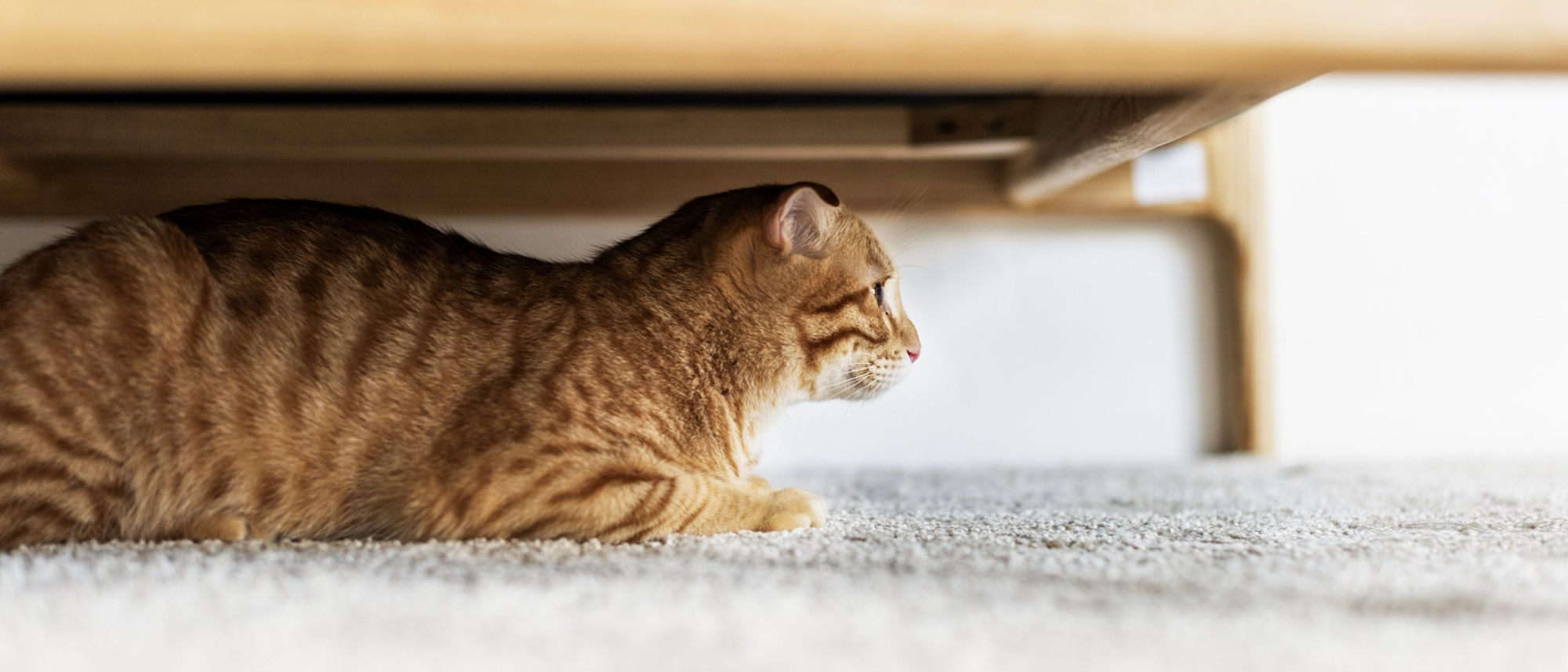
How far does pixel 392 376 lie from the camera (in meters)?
1.30

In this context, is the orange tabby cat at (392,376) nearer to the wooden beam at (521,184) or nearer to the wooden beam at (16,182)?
the wooden beam at (521,184)

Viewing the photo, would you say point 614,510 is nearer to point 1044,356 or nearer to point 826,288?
point 826,288

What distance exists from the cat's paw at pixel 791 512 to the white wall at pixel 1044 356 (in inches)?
36.0

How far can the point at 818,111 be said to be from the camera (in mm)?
1758

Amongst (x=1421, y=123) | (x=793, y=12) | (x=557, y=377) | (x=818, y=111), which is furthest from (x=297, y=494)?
(x=1421, y=123)

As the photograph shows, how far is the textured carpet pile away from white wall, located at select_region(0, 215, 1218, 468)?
926mm

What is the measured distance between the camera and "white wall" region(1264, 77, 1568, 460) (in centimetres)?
237

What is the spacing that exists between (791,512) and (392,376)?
0.46 m

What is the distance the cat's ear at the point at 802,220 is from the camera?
4.51 feet

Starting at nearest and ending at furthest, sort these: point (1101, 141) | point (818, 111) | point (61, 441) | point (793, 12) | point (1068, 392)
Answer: point (793, 12) → point (61, 441) → point (1101, 141) → point (818, 111) → point (1068, 392)

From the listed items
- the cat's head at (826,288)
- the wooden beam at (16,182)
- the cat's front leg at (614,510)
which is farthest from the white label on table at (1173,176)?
the wooden beam at (16,182)

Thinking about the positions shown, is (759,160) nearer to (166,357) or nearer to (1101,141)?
(1101,141)

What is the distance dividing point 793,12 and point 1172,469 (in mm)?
1427

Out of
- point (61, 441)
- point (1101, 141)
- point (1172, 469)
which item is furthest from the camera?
point (1172, 469)
